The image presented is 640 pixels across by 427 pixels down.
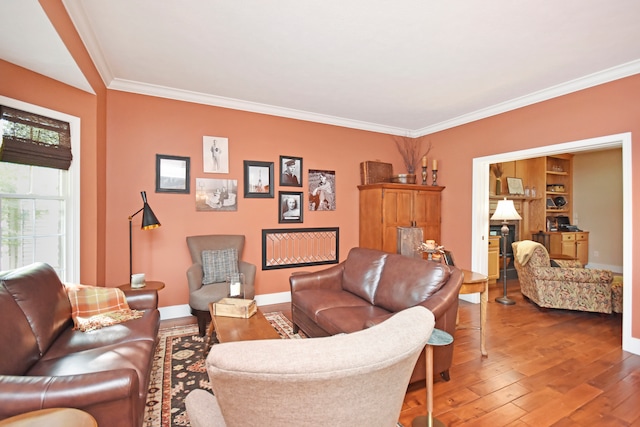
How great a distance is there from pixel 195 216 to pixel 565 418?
3.91 meters

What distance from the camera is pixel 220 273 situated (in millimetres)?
3541

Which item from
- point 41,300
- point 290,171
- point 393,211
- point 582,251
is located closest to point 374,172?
point 393,211

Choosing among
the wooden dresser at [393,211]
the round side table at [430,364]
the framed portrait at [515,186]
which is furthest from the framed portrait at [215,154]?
the framed portrait at [515,186]

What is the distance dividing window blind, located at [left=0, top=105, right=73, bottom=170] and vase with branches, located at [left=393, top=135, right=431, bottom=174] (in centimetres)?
457

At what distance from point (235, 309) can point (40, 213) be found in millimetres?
→ 1911

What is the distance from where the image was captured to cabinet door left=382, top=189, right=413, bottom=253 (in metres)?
4.52

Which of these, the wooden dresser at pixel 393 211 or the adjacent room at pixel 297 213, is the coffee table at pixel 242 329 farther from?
the wooden dresser at pixel 393 211

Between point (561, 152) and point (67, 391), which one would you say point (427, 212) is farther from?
point (67, 391)

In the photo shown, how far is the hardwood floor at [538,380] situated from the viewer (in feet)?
6.48

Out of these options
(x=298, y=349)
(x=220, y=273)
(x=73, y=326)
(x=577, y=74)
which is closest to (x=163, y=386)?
(x=73, y=326)

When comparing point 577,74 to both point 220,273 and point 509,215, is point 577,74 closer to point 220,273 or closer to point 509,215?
point 509,215

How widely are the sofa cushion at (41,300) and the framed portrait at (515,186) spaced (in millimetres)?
6762

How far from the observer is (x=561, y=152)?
3617 mm

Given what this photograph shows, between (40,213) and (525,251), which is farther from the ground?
(40,213)
